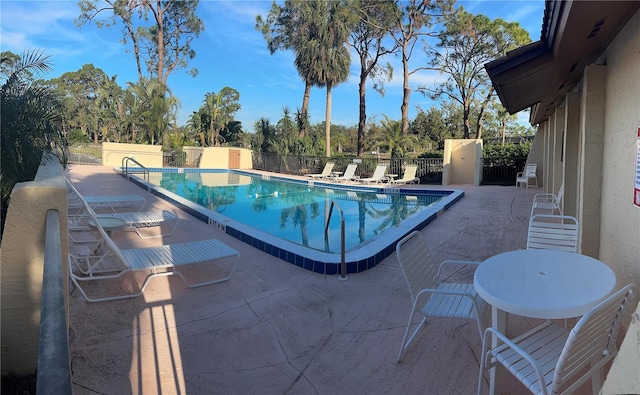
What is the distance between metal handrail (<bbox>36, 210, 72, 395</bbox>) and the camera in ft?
2.66

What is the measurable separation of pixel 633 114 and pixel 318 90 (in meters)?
22.5

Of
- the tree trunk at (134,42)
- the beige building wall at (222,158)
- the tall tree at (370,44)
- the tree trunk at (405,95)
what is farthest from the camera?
the tree trunk at (134,42)

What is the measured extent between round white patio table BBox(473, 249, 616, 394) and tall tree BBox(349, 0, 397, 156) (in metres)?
20.0

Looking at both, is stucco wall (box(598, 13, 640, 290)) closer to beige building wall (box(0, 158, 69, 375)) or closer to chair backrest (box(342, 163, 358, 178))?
beige building wall (box(0, 158, 69, 375))

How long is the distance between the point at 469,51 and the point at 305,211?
17.8 meters

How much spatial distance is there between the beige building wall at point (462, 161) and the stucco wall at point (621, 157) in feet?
38.3

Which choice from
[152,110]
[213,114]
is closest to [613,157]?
[152,110]

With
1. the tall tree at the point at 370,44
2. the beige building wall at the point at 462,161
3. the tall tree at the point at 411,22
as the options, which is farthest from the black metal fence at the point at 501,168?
the tall tree at the point at 370,44

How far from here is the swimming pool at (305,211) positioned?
207 inches

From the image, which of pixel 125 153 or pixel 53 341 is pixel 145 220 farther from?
pixel 125 153

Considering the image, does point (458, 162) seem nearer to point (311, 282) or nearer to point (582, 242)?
point (582, 242)

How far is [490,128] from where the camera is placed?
36.6 meters

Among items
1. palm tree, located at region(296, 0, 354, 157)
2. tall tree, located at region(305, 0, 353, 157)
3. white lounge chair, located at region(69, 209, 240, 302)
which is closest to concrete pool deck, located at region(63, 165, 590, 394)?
white lounge chair, located at region(69, 209, 240, 302)

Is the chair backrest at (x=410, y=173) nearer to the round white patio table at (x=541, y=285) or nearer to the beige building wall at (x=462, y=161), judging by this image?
the beige building wall at (x=462, y=161)
